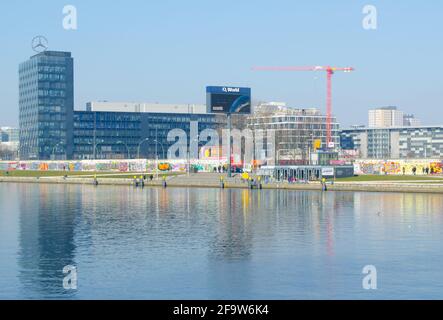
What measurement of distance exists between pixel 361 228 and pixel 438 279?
80.2ft

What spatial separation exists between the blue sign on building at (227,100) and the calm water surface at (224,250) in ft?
205

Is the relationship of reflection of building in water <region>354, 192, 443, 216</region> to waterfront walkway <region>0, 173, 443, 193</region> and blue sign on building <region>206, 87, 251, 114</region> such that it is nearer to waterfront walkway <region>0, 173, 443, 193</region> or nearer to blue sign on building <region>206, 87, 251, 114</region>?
waterfront walkway <region>0, 173, 443, 193</region>

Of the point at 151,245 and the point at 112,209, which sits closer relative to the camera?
the point at 151,245

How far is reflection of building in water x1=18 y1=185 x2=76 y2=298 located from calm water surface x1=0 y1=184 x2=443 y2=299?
9cm

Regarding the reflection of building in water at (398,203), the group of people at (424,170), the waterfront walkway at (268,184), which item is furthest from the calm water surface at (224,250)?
the group of people at (424,170)

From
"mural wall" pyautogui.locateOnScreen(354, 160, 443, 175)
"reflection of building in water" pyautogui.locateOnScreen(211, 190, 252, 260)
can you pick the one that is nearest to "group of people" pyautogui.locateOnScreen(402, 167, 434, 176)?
"mural wall" pyautogui.locateOnScreen(354, 160, 443, 175)

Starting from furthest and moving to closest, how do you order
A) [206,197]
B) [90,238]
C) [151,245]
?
[206,197]
[90,238]
[151,245]

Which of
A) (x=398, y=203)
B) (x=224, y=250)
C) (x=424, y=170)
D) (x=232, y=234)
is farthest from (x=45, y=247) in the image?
(x=424, y=170)

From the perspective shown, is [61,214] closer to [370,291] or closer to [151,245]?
[151,245]

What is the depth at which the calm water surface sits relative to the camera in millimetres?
41812

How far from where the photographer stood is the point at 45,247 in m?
57.3

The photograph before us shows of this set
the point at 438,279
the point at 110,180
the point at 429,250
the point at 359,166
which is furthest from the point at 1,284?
the point at 359,166

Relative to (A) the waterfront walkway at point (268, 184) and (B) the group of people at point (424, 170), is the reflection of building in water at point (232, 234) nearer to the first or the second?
(A) the waterfront walkway at point (268, 184)

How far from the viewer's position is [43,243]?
195 feet
